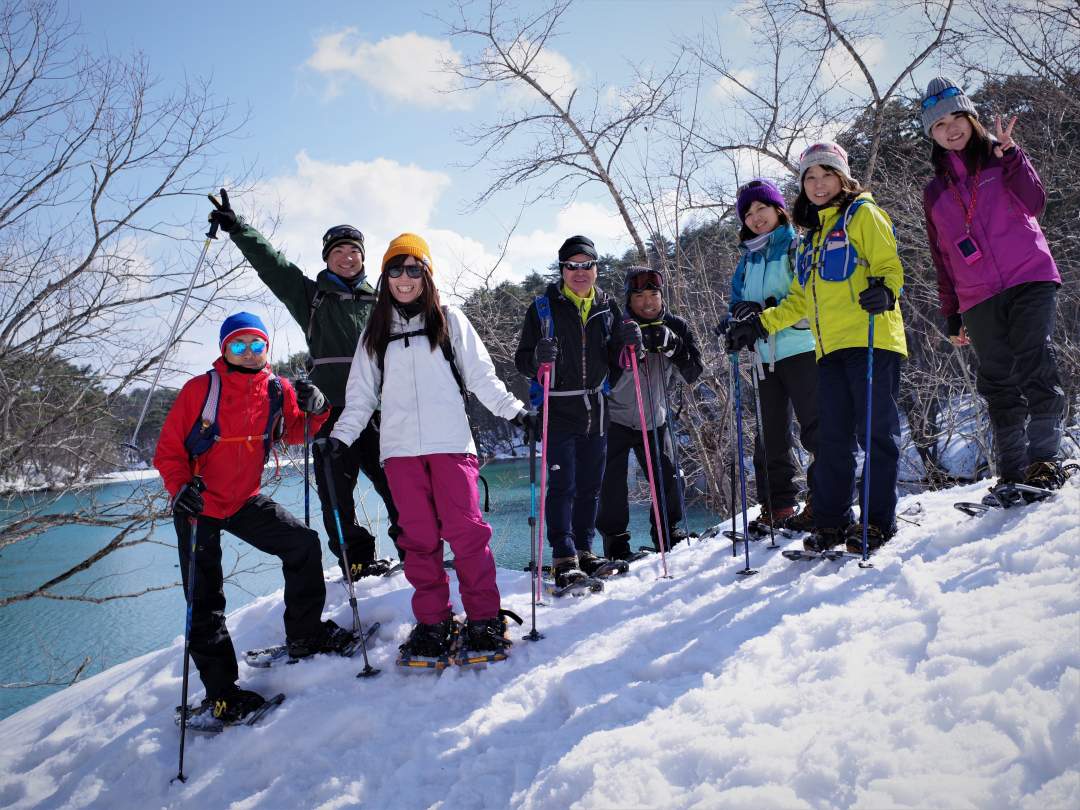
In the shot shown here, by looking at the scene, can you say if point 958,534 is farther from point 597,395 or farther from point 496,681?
point 496,681

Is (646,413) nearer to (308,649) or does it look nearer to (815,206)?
(815,206)

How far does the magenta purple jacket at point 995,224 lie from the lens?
10.8 ft

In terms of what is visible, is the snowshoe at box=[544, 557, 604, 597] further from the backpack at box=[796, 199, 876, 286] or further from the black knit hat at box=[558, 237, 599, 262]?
the backpack at box=[796, 199, 876, 286]

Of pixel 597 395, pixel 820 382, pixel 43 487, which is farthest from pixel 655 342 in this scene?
pixel 43 487

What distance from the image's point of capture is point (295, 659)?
11.7 ft

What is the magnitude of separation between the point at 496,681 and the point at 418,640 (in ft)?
1.59

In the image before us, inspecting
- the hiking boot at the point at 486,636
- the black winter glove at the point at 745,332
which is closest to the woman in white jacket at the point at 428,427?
the hiking boot at the point at 486,636

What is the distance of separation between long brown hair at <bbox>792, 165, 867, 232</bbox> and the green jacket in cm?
268

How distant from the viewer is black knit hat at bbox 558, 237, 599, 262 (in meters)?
4.25

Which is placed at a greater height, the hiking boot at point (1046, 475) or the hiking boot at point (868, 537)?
the hiking boot at point (1046, 475)

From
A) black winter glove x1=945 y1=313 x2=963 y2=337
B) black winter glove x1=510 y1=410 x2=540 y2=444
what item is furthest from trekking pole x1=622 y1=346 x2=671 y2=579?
black winter glove x1=945 y1=313 x2=963 y2=337

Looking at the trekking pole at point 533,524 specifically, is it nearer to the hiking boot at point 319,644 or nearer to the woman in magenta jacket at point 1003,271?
the hiking boot at point 319,644

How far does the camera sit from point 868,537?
3.58m

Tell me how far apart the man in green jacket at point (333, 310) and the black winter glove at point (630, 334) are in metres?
1.69
